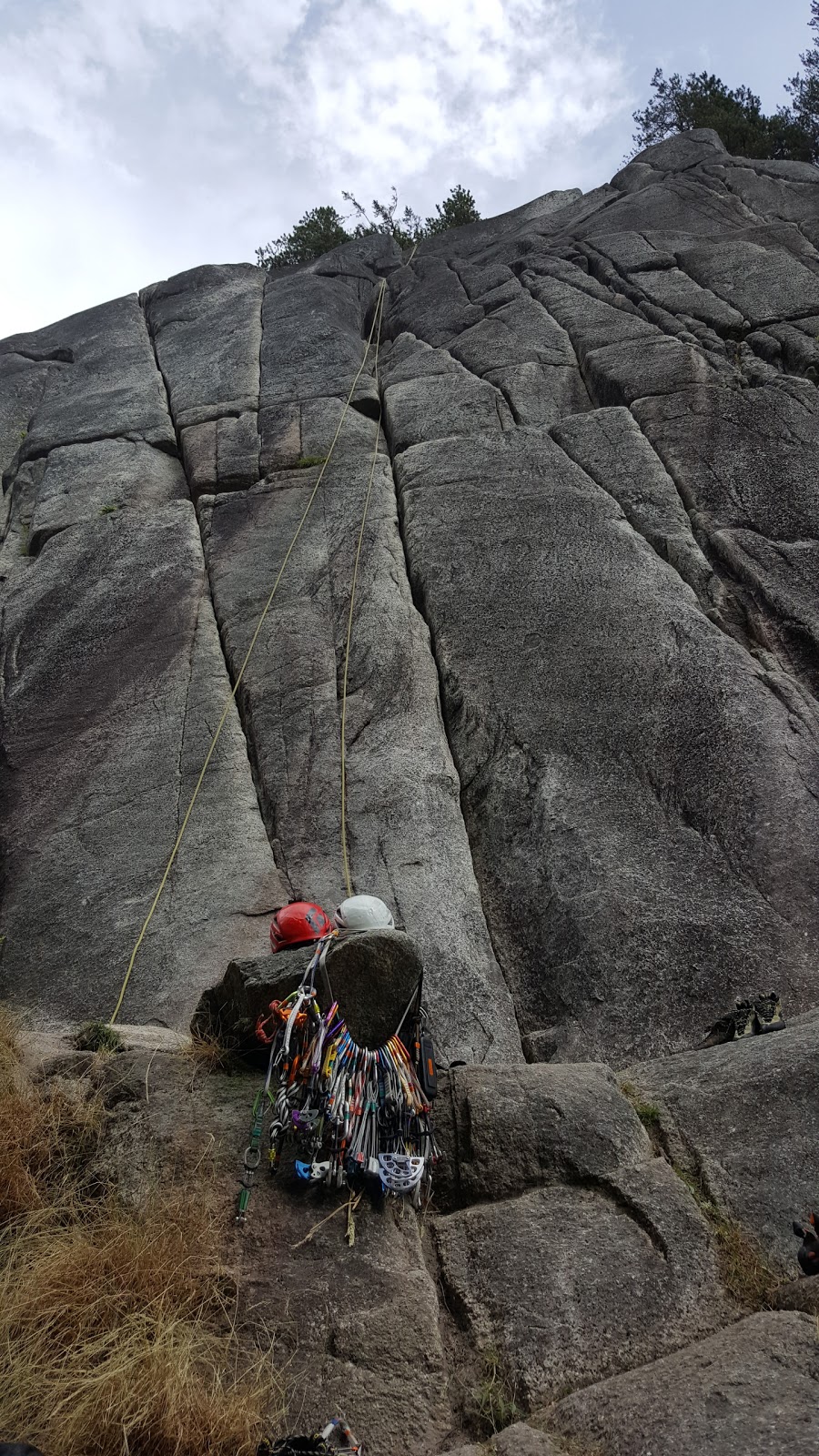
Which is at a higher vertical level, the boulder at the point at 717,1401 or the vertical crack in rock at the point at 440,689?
the vertical crack in rock at the point at 440,689

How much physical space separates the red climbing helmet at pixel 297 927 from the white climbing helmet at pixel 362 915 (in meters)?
0.45

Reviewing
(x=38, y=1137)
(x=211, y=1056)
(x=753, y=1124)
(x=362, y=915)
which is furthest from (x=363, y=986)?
Result: (x=753, y=1124)

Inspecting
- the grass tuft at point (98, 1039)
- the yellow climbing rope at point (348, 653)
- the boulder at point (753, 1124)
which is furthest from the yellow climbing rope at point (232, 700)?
the boulder at point (753, 1124)

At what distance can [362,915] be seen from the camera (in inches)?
218

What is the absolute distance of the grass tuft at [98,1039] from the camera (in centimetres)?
545

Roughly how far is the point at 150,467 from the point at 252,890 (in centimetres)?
770

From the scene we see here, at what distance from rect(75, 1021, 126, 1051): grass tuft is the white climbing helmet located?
4.40ft

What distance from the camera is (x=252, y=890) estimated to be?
27.1 ft

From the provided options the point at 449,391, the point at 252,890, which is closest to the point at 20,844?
the point at 252,890

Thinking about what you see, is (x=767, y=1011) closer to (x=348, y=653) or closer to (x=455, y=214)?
(x=348, y=653)

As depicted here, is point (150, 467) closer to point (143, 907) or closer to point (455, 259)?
point (143, 907)

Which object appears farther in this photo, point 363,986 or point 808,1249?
point 363,986

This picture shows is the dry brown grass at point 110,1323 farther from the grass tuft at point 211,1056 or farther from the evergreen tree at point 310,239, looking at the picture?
the evergreen tree at point 310,239

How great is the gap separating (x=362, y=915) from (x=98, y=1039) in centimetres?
157
